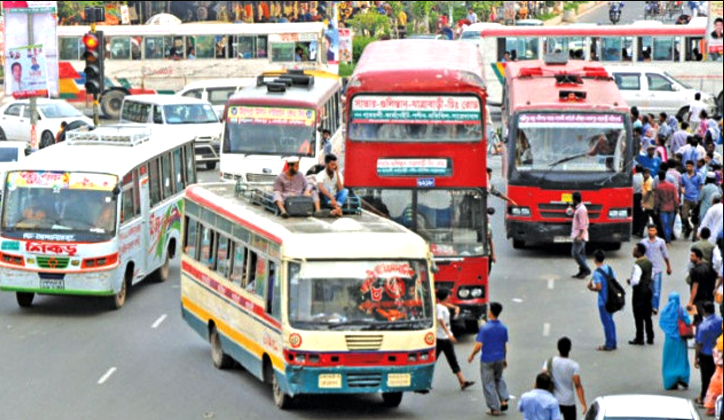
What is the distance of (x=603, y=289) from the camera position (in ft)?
78.1

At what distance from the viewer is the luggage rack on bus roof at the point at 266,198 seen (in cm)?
2241

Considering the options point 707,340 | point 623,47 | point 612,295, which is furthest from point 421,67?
point 623,47

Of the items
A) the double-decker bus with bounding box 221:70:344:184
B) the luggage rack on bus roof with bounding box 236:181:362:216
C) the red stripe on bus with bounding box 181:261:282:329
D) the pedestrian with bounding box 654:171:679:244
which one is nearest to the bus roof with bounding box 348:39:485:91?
the luggage rack on bus roof with bounding box 236:181:362:216

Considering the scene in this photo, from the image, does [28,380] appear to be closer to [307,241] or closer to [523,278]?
[307,241]

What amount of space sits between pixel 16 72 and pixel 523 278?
13.3 m

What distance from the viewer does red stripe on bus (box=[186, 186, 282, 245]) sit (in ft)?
69.5

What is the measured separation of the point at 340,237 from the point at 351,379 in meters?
1.58

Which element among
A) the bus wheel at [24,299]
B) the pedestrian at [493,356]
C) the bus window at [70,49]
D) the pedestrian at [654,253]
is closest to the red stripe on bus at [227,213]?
the pedestrian at [493,356]

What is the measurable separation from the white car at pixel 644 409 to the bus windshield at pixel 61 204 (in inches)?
474

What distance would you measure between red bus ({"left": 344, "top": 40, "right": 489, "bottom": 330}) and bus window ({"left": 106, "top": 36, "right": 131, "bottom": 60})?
1395 inches

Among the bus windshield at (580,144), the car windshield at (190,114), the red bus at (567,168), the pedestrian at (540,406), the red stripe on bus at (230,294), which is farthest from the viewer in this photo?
the car windshield at (190,114)

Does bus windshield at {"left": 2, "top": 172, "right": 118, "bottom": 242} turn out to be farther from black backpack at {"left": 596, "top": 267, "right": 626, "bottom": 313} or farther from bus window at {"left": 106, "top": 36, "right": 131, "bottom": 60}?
bus window at {"left": 106, "top": 36, "right": 131, "bottom": 60}

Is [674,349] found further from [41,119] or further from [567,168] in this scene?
[41,119]

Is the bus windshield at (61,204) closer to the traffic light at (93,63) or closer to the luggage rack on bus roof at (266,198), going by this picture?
the luggage rack on bus roof at (266,198)
